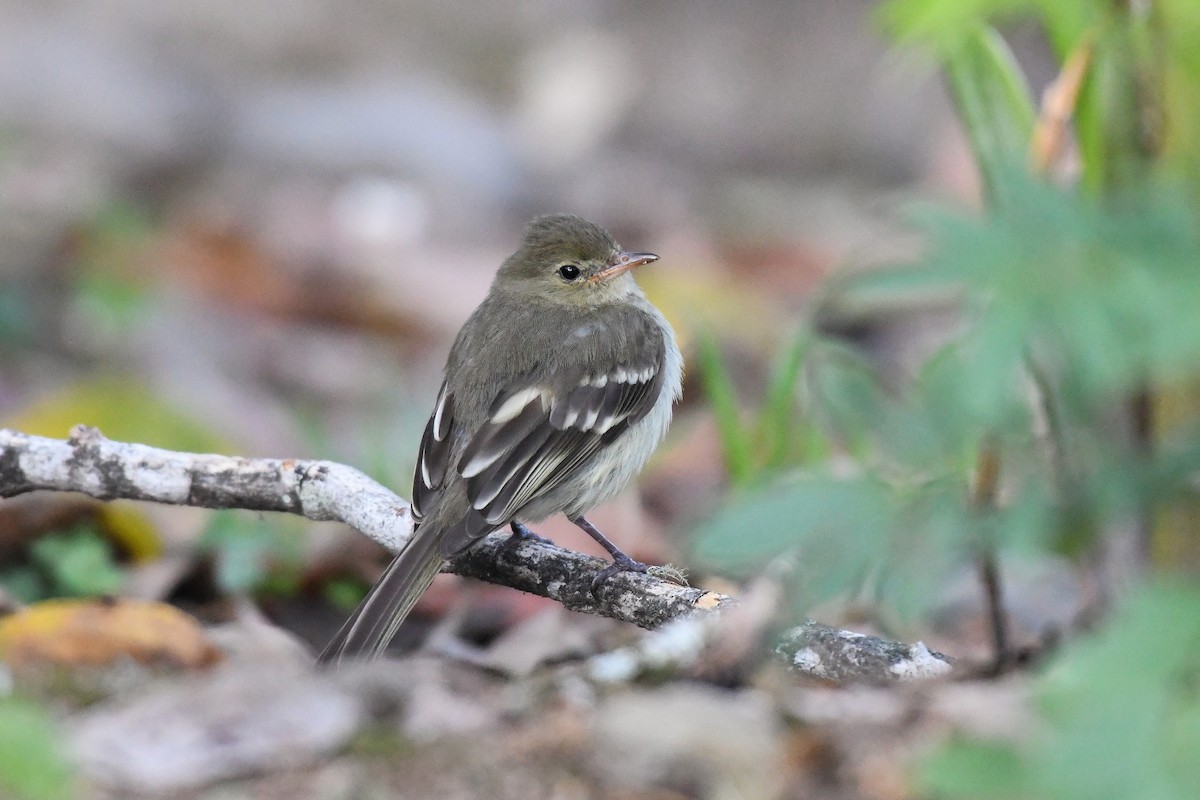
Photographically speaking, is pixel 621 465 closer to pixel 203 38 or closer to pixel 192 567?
pixel 192 567

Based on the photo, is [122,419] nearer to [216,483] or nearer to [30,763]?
[216,483]

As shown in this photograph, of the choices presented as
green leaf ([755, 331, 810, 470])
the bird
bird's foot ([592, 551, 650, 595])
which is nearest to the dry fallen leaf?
the bird

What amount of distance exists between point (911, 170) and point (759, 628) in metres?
11.3

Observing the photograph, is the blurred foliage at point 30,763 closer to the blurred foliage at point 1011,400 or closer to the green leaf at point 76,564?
the blurred foliage at point 1011,400

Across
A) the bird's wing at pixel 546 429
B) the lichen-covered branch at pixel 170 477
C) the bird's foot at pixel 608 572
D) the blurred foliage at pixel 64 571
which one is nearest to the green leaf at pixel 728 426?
the bird's wing at pixel 546 429

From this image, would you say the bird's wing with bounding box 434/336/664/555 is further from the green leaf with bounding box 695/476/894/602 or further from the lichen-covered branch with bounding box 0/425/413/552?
the green leaf with bounding box 695/476/894/602

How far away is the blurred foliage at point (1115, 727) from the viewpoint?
1879mm

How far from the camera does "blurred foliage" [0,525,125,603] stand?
5031 mm

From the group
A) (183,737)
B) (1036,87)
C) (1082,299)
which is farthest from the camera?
(1036,87)

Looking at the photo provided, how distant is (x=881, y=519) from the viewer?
2309 millimetres

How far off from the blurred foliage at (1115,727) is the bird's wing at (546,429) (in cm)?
251

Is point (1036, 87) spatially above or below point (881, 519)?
above

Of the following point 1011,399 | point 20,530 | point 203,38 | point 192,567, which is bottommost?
point 1011,399

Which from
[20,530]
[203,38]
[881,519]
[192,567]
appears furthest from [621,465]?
[203,38]
